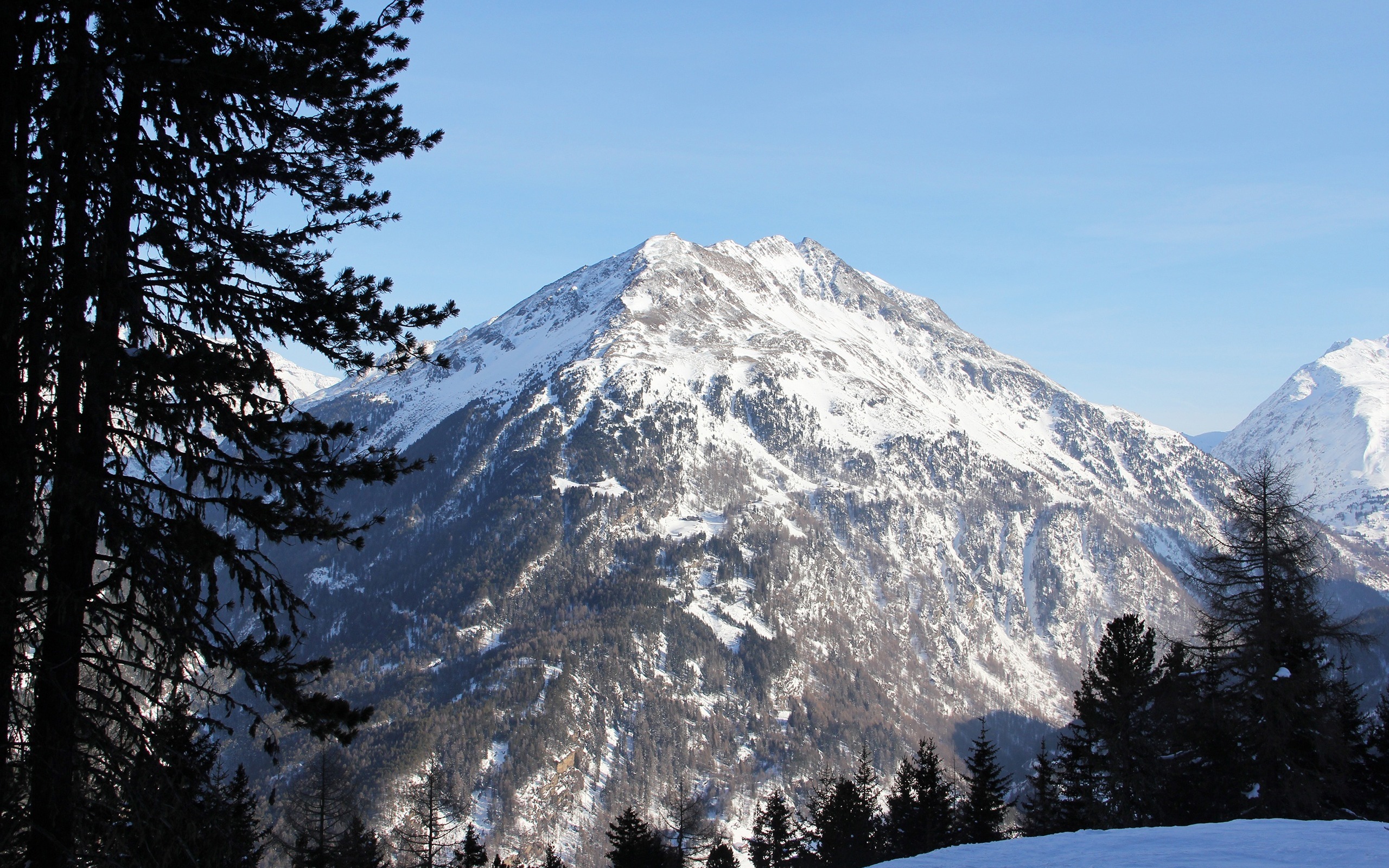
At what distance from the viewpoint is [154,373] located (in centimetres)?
734

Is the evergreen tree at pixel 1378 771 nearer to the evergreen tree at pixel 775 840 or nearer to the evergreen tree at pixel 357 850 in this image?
the evergreen tree at pixel 775 840

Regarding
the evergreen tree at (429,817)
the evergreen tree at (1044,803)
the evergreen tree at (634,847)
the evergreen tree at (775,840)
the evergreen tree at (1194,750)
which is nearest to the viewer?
the evergreen tree at (1194,750)

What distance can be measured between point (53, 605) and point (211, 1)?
5616 mm

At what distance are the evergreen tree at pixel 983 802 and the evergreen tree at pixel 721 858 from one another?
12266 mm

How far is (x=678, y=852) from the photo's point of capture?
41062 millimetres

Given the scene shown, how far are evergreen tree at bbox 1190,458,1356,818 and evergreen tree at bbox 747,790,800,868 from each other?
24.4m

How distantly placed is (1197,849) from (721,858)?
3618 cm

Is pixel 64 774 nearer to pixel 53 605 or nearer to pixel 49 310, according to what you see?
pixel 53 605

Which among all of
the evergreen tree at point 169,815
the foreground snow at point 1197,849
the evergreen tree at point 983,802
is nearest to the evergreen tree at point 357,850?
the foreground snow at point 1197,849

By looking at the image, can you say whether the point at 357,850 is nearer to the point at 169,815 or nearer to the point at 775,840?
the point at 775,840

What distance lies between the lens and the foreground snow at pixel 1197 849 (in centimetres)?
1134

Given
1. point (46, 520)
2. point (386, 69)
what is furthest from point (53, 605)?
point (386, 69)

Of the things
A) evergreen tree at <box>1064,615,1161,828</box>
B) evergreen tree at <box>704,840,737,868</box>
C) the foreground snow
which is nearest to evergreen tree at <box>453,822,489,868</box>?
evergreen tree at <box>704,840,737,868</box>

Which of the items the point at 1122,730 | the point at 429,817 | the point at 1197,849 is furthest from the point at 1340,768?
the point at 429,817
